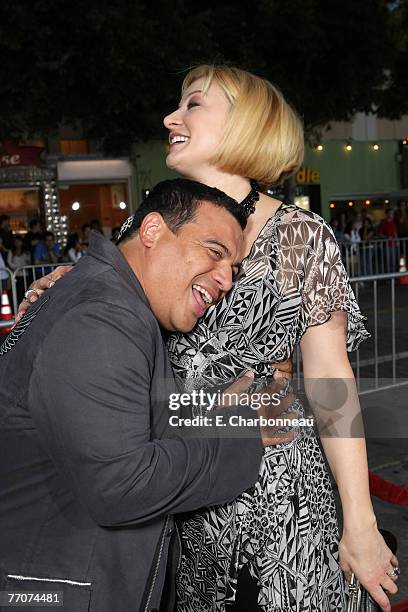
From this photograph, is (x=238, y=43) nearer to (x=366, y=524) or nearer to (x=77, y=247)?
(x=77, y=247)

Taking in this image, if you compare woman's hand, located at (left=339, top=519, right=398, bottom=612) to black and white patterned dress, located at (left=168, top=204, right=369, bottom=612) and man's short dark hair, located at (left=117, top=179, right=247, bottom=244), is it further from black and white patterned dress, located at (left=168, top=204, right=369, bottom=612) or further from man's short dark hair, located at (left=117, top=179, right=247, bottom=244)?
man's short dark hair, located at (left=117, top=179, right=247, bottom=244)

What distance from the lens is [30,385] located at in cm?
144

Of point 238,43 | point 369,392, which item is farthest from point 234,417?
point 238,43

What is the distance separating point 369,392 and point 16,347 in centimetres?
555

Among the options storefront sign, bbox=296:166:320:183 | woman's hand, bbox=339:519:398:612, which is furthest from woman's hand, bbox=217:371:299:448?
storefront sign, bbox=296:166:320:183

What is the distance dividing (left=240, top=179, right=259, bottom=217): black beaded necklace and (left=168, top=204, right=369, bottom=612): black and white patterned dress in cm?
7

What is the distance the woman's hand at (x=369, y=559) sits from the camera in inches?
73.9

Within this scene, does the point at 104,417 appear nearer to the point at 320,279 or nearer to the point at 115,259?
the point at 115,259

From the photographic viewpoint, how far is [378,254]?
16.2 meters

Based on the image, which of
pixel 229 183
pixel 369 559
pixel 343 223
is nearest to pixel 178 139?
pixel 229 183

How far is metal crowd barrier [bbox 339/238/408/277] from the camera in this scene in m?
15.2

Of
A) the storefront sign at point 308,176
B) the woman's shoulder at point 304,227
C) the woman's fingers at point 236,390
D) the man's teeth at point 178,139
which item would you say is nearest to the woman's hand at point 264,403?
the woman's fingers at point 236,390

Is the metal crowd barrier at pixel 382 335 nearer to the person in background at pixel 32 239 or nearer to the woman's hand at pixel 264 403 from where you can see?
the woman's hand at pixel 264 403

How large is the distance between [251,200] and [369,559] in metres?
1.04
